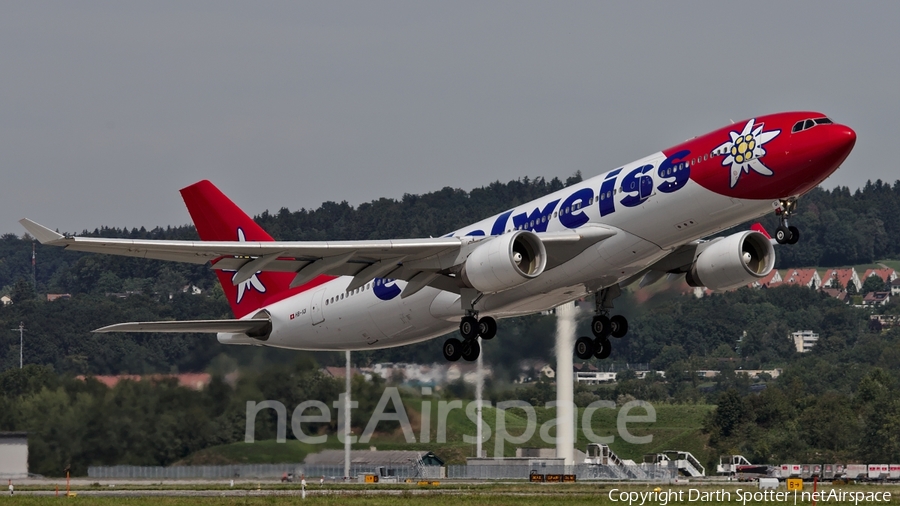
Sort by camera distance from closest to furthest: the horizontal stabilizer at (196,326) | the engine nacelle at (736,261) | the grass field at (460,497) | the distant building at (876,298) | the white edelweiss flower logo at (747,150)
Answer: the white edelweiss flower logo at (747,150)
the engine nacelle at (736,261)
the grass field at (460,497)
the horizontal stabilizer at (196,326)
the distant building at (876,298)

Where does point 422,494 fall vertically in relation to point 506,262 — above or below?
below

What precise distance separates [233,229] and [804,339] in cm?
9887

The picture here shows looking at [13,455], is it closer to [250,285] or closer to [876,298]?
[250,285]

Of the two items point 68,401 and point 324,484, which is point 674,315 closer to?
point 324,484

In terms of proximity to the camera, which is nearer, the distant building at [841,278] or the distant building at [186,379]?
the distant building at [186,379]

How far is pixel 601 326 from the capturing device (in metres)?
40.8

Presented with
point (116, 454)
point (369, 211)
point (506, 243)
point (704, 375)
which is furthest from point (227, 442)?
point (369, 211)

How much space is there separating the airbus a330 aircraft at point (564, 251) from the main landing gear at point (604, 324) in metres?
0.04

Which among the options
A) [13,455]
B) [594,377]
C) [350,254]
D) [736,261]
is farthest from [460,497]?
[594,377]

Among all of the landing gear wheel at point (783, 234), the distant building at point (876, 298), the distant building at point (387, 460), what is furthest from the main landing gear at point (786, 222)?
the distant building at point (876, 298)

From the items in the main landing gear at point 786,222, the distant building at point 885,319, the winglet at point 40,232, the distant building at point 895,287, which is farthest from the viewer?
the distant building at point 895,287

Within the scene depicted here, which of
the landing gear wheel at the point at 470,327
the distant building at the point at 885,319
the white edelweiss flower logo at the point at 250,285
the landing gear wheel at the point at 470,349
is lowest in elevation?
the landing gear wheel at the point at 470,349

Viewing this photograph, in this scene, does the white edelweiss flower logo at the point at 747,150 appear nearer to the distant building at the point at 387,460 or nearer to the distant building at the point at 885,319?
the distant building at the point at 387,460

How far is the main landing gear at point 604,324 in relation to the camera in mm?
40750
